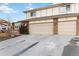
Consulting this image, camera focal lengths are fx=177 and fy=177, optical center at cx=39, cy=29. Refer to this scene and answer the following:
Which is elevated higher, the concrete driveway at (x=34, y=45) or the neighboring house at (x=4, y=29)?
the neighboring house at (x=4, y=29)

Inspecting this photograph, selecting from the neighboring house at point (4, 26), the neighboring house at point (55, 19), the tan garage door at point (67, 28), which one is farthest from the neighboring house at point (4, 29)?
the tan garage door at point (67, 28)

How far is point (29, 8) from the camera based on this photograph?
1.93 meters

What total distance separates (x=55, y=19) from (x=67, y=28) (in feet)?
0.54

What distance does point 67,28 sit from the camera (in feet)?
6.27

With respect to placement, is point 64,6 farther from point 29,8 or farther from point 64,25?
point 29,8

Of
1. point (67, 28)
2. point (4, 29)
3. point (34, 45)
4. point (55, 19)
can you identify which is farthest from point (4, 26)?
point (67, 28)

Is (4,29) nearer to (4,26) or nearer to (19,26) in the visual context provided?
(4,26)

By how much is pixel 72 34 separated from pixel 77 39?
0.07m

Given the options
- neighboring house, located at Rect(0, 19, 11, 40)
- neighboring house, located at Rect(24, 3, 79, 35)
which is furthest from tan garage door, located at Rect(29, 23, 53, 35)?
neighboring house, located at Rect(0, 19, 11, 40)

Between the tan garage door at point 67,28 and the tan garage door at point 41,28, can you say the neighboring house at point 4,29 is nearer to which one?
the tan garage door at point 41,28

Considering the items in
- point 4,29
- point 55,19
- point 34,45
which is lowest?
point 34,45

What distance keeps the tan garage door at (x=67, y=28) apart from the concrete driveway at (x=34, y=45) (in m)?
0.05

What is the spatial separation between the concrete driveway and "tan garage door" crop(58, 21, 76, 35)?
51 millimetres

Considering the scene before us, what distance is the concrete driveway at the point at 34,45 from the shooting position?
1.86 meters
